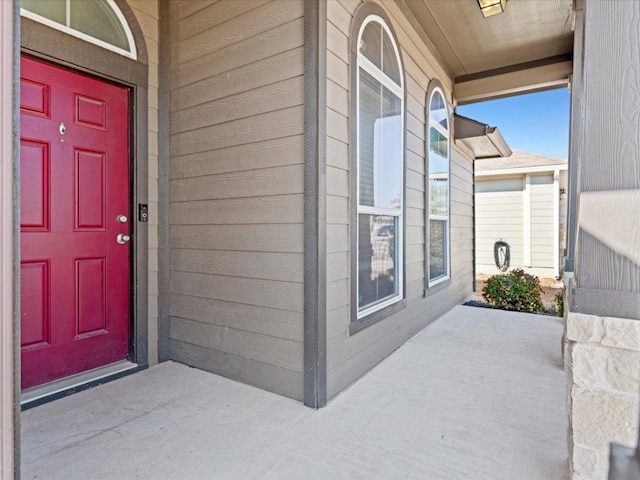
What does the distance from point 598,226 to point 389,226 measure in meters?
1.94

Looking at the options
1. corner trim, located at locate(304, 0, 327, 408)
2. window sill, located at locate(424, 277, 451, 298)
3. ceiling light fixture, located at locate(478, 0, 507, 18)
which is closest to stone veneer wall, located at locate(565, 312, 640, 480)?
corner trim, located at locate(304, 0, 327, 408)

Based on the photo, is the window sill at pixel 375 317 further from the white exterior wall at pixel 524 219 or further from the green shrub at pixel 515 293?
the white exterior wall at pixel 524 219

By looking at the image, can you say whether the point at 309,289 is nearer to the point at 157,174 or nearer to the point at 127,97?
the point at 157,174

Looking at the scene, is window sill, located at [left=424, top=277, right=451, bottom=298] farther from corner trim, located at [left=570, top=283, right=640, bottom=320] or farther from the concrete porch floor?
corner trim, located at [left=570, top=283, right=640, bottom=320]

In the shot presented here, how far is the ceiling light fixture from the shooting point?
348 cm

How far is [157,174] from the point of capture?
280cm

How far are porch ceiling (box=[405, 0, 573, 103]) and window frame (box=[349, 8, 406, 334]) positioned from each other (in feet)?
3.08

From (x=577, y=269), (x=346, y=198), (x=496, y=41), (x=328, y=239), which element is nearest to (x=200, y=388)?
(x=328, y=239)

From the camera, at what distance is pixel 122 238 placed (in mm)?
2609

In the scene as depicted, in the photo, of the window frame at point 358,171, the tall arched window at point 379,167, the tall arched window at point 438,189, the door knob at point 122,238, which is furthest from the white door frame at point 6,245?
the tall arched window at point 438,189

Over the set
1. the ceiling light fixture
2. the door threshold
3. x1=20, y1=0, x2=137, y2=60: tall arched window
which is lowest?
the door threshold

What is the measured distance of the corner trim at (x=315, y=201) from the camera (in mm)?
2152

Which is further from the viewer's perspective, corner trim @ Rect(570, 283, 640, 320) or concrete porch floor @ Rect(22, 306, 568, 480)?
concrete porch floor @ Rect(22, 306, 568, 480)

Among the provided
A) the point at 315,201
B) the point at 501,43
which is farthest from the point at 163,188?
the point at 501,43
